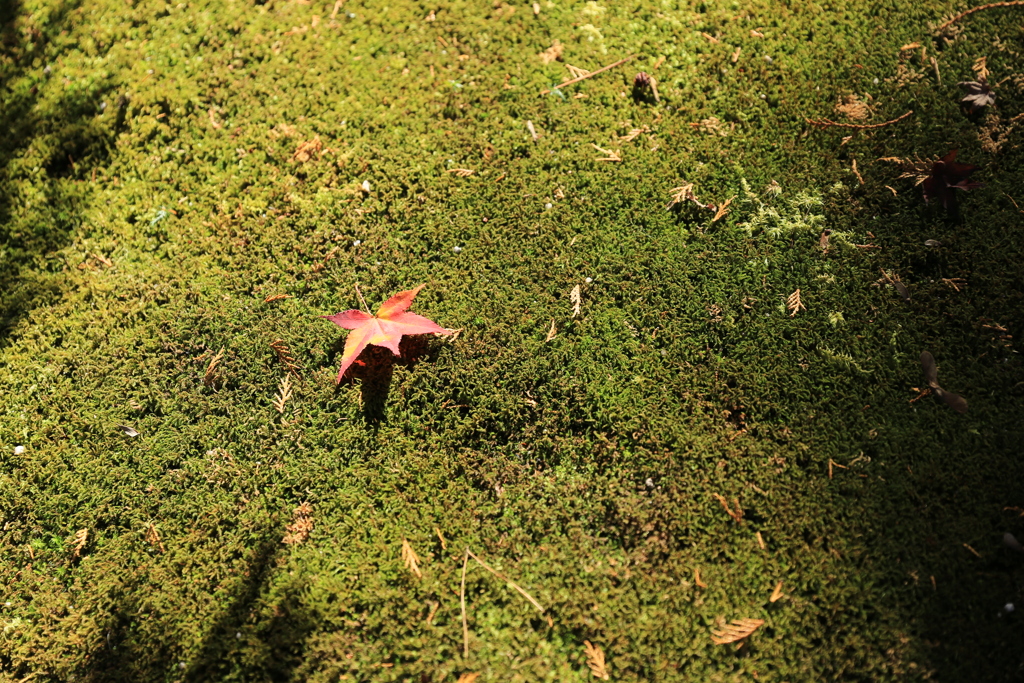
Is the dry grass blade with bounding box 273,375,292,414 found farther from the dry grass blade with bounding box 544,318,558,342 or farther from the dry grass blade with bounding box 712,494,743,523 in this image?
the dry grass blade with bounding box 712,494,743,523

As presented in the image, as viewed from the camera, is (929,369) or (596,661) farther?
(929,369)

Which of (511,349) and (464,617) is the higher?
(511,349)

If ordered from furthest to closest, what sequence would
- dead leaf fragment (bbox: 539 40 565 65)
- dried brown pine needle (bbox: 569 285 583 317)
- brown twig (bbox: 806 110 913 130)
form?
dead leaf fragment (bbox: 539 40 565 65), brown twig (bbox: 806 110 913 130), dried brown pine needle (bbox: 569 285 583 317)

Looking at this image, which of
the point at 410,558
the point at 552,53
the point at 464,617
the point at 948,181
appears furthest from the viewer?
the point at 552,53

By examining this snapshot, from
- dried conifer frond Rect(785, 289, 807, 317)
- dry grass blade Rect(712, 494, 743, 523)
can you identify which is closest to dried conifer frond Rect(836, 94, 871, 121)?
dried conifer frond Rect(785, 289, 807, 317)

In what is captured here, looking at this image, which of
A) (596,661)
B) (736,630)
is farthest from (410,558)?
(736,630)

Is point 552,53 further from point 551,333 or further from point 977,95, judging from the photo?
point 977,95

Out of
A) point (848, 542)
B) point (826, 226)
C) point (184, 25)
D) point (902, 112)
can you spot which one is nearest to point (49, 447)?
point (184, 25)

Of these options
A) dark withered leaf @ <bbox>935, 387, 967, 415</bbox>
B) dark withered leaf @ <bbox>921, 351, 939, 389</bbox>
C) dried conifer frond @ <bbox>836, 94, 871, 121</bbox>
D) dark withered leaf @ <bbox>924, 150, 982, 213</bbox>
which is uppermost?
dried conifer frond @ <bbox>836, 94, 871, 121</bbox>
